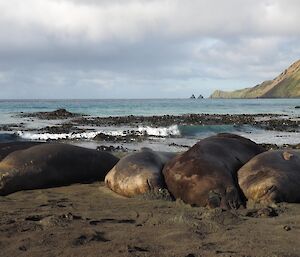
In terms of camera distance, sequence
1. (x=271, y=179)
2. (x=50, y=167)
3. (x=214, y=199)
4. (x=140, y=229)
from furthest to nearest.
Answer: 1. (x=50, y=167)
2. (x=271, y=179)
3. (x=214, y=199)
4. (x=140, y=229)

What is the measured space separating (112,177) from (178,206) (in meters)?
1.93

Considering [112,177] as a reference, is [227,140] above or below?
above

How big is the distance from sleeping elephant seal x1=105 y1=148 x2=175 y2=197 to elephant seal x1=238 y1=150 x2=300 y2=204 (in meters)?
1.41

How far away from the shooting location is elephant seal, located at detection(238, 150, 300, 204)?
6.84 meters

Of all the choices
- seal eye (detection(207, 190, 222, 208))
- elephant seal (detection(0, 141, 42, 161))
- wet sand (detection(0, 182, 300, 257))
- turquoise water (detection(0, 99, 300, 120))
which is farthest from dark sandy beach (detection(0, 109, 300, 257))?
turquoise water (detection(0, 99, 300, 120))

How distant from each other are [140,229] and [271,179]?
2615 mm

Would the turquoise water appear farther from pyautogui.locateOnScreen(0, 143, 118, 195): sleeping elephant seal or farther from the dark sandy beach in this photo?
the dark sandy beach

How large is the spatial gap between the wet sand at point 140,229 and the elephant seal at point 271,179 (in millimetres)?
310

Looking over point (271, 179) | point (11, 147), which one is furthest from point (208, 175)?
point (11, 147)

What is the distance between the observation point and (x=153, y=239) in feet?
15.9

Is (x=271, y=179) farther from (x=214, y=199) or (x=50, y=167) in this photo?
(x=50, y=167)

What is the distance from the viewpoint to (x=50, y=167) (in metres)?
8.66

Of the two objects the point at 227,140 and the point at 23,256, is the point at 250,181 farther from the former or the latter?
the point at 23,256

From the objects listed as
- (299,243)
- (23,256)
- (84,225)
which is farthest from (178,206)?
(23,256)
